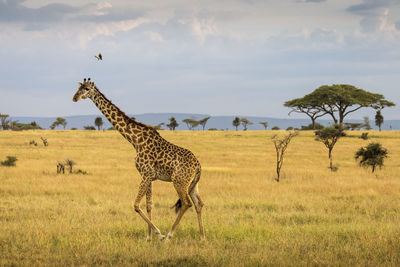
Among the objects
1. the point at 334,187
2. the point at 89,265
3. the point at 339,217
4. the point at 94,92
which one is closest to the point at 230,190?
the point at 334,187

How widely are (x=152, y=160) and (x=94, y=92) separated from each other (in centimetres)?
207

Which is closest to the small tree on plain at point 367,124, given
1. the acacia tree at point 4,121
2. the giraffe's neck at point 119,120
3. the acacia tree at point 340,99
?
the acacia tree at point 340,99

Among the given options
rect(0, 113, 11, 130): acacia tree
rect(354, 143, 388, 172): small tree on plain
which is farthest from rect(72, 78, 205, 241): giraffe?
rect(0, 113, 11, 130): acacia tree

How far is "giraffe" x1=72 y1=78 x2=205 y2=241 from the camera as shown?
8.73 metres

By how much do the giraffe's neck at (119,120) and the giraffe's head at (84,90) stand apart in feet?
0.53

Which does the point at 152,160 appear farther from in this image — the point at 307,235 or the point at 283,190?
the point at 283,190

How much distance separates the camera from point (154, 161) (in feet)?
29.7

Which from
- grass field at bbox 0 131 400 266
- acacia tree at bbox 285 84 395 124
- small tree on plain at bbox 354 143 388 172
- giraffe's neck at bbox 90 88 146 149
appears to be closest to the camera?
grass field at bbox 0 131 400 266

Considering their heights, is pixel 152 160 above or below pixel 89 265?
above

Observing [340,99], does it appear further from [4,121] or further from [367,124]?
[4,121]

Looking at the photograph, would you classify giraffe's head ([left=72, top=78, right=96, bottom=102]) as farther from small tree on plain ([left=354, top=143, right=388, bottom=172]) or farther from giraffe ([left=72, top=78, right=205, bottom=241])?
small tree on plain ([left=354, top=143, right=388, bottom=172])

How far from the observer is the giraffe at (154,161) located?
873 centimetres

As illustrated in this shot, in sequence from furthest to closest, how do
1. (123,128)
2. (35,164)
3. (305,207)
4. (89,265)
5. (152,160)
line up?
(35,164), (305,207), (123,128), (152,160), (89,265)

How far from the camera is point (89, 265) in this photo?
723 centimetres
